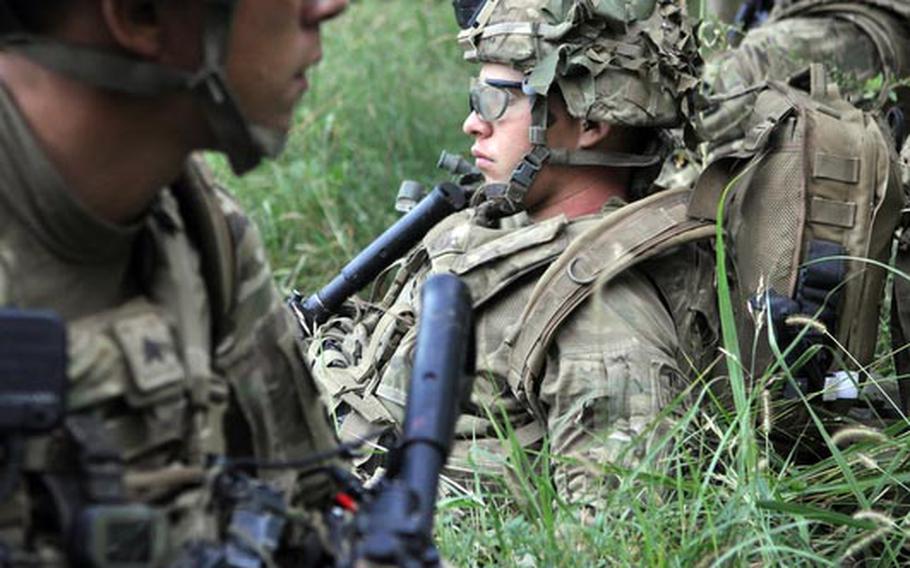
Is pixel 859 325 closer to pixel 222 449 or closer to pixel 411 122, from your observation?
pixel 222 449

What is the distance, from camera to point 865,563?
3.78 metres

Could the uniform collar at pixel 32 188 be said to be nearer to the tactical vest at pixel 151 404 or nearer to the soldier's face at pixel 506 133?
the tactical vest at pixel 151 404

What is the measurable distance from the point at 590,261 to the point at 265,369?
165 centimetres

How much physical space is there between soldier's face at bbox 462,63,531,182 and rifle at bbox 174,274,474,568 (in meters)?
1.90

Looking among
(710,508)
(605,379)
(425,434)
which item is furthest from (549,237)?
(425,434)

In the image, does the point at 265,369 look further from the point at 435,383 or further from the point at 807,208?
the point at 807,208

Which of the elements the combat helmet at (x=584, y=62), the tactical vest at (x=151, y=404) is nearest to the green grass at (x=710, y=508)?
the combat helmet at (x=584, y=62)

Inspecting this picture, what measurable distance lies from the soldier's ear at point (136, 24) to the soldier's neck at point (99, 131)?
7 cm

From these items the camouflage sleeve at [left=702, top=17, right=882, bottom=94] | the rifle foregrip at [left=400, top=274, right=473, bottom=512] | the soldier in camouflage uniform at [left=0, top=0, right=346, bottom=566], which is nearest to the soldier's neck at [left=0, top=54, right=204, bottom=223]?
the soldier in camouflage uniform at [left=0, top=0, right=346, bottom=566]

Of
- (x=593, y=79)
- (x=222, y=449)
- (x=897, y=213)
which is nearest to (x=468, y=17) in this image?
(x=593, y=79)

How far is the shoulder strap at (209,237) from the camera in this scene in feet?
8.36

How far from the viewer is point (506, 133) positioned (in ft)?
15.0

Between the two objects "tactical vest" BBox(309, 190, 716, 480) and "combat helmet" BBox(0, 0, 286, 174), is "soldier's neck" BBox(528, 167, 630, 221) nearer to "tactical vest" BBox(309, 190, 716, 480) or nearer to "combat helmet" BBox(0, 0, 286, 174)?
"tactical vest" BBox(309, 190, 716, 480)

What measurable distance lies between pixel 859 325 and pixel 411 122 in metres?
3.40
